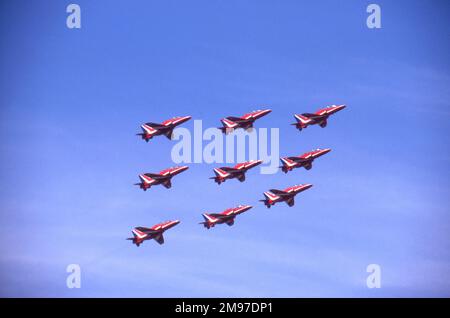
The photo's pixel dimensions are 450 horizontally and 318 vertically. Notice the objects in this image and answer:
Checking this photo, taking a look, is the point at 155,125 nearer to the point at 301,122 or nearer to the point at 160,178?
the point at 160,178

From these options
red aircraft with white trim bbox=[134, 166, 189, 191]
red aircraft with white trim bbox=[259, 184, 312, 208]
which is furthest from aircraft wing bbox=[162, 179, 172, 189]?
red aircraft with white trim bbox=[259, 184, 312, 208]

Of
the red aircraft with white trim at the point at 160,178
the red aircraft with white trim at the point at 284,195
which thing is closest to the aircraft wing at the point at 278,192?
the red aircraft with white trim at the point at 284,195

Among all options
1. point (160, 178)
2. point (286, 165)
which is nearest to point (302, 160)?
point (286, 165)

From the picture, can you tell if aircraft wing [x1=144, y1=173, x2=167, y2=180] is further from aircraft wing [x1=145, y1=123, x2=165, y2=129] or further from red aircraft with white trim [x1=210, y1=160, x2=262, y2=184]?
red aircraft with white trim [x1=210, y1=160, x2=262, y2=184]

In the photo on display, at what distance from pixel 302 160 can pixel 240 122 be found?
281 centimetres

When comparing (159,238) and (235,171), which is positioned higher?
(235,171)

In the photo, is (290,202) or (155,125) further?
(290,202)

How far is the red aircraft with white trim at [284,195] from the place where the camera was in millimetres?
65812

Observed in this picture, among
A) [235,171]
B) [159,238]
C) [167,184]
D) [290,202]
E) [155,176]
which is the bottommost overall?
[159,238]

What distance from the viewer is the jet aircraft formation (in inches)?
2564

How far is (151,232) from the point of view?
6519 centimetres
